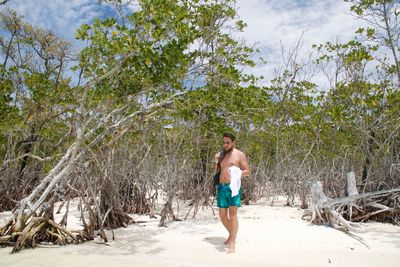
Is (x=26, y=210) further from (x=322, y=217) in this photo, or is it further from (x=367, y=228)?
(x=367, y=228)

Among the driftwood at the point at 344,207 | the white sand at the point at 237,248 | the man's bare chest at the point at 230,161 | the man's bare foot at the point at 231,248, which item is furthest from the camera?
the driftwood at the point at 344,207

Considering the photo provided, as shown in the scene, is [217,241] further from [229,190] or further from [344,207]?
[344,207]

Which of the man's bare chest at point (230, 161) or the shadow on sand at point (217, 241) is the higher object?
the man's bare chest at point (230, 161)

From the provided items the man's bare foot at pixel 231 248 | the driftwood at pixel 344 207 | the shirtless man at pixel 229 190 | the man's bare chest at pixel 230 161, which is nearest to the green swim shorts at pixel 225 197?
the shirtless man at pixel 229 190

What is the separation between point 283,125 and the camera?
8164 millimetres

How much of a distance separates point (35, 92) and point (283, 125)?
4875 mm

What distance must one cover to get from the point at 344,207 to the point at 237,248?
2.22 metres

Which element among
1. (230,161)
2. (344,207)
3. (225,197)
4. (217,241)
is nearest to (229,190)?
(225,197)

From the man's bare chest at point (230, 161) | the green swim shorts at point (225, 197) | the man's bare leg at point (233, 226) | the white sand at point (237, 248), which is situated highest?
the man's bare chest at point (230, 161)

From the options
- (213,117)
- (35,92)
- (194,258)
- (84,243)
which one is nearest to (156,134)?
(35,92)

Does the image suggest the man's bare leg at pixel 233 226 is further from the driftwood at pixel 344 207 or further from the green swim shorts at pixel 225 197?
the driftwood at pixel 344 207

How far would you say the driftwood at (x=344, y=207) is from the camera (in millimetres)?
4500

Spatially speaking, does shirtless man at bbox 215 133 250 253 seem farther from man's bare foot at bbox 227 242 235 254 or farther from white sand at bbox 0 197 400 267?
white sand at bbox 0 197 400 267

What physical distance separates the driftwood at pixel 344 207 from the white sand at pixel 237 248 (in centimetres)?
17
